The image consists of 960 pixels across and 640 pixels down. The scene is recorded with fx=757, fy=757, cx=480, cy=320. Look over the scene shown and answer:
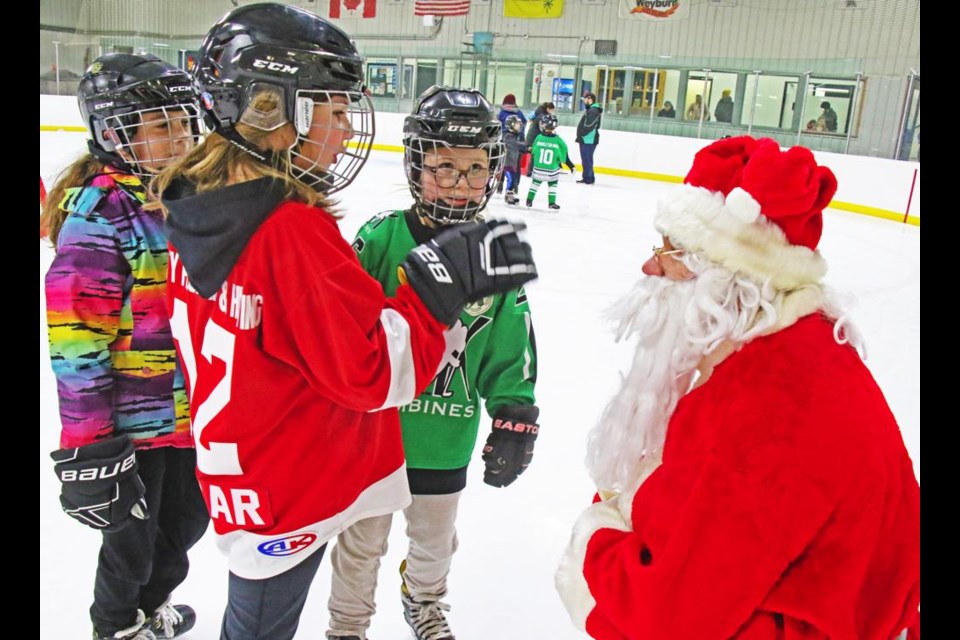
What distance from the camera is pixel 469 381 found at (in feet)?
5.63

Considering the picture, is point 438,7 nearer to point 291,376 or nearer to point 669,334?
point 291,376

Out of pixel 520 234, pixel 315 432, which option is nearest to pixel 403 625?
pixel 315 432

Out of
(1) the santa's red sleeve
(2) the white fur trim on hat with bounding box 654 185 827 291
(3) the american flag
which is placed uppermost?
(3) the american flag

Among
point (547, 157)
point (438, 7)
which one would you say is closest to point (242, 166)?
point (547, 157)

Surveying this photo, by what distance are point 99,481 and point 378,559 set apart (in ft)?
1.93

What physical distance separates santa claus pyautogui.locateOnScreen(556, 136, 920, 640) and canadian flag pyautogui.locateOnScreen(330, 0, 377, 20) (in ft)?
60.1

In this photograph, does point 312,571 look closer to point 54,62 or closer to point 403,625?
point 403,625

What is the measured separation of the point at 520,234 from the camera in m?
1.23

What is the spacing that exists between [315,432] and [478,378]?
1.91ft

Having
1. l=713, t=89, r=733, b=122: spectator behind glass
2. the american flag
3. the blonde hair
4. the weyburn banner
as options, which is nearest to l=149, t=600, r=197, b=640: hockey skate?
the blonde hair

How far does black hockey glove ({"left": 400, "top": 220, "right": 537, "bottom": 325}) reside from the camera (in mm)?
1149

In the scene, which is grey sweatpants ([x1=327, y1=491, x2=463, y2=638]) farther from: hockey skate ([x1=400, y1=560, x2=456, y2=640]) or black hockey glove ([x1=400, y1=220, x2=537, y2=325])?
black hockey glove ([x1=400, y1=220, x2=537, y2=325])

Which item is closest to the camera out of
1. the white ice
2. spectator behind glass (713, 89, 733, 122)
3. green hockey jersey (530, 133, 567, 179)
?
the white ice
